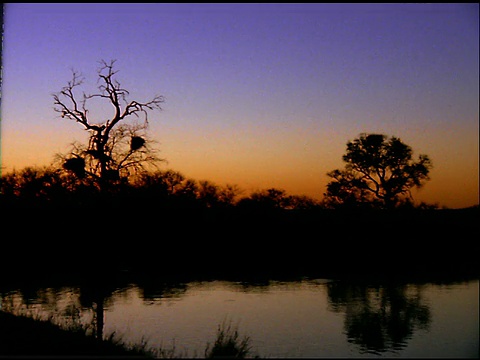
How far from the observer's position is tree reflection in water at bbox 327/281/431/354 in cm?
1167

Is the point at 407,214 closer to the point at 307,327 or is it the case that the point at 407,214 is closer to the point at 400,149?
the point at 400,149

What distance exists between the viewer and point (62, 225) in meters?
20.2

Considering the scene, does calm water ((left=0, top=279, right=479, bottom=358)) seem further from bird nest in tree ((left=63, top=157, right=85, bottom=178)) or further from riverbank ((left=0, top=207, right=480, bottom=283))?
bird nest in tree ((left=63, top=157, right=85, bottom=178))

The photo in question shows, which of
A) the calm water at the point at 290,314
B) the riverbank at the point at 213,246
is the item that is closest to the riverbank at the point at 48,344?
the calm water at the point at 290,314

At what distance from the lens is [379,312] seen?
47.8 ft

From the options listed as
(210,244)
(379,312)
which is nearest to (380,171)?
(379,312)

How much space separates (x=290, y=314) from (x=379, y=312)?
86.2 inches

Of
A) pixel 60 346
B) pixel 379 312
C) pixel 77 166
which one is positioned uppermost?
pixel 77 166

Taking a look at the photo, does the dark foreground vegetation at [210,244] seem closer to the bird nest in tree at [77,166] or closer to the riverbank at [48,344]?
the bird nest in tree at [77,166]

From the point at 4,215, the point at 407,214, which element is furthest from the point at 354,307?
the point at 4,215

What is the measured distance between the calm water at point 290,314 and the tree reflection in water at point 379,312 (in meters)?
0.02

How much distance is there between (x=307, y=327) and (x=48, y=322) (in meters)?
5.11

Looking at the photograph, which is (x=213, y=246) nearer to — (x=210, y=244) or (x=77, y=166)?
(x=210, y=244)

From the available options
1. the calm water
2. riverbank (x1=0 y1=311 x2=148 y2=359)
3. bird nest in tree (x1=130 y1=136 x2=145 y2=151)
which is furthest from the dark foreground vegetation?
riverbank (x1=0 y1=311 x2=148 y2=359)
